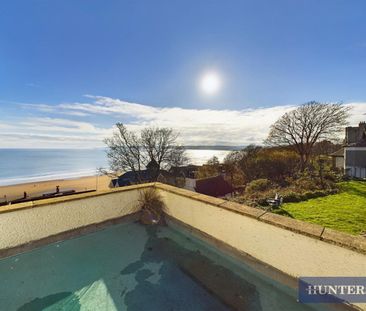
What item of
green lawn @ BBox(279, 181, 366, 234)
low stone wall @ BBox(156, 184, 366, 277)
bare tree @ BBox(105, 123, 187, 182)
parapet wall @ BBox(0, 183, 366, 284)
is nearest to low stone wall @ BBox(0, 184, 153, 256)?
parapet wall @ BBox(0, 183, 366, 284)

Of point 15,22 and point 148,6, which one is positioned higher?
point 15,22

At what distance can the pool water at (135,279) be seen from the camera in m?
1.91

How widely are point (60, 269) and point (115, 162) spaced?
18789mm

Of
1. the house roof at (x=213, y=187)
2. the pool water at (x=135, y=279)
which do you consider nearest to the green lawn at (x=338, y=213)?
the pool water at (x=135, y=279)

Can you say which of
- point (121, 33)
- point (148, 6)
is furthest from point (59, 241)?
point (121, 33)

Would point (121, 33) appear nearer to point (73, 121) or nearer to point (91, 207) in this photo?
point (91, 207)

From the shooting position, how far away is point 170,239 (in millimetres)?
3240

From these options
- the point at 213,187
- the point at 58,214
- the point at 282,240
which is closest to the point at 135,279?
the point at 58,214

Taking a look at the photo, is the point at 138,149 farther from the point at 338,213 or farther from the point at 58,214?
the point at 58,214

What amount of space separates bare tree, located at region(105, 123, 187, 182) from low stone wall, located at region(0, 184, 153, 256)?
52.9 feet

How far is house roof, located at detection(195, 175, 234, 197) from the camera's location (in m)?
18.0

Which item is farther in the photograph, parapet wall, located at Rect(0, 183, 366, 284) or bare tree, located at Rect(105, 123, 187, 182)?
bare tree, located at Rect(105, 123, 187, 182)

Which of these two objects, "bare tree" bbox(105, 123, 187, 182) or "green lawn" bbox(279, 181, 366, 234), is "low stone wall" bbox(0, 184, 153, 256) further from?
"bare tree" bbox(105, 123, 187, 182)

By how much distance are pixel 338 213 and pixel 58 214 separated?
8.31m
